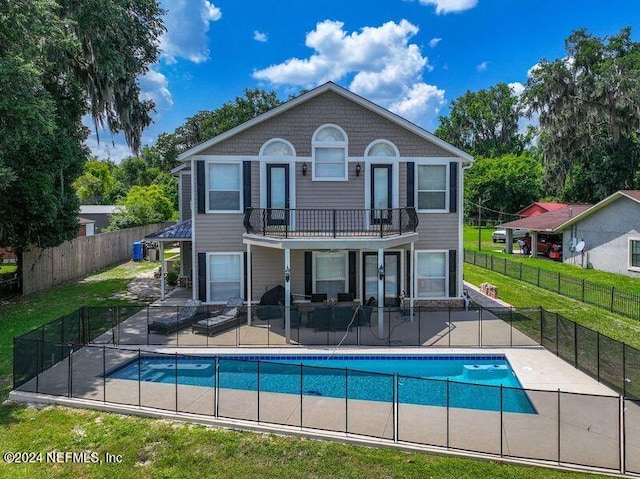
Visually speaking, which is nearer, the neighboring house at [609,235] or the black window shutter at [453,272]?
the black window shutter at [453,272]

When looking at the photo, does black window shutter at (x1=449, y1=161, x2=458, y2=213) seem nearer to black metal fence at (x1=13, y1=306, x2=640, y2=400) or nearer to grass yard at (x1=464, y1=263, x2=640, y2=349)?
black metal fence at (x1=13, y1=306, x2=640, y2=400)

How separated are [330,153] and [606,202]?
57.0 ft

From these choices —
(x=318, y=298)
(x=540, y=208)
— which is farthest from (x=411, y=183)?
(x=540, y=208)

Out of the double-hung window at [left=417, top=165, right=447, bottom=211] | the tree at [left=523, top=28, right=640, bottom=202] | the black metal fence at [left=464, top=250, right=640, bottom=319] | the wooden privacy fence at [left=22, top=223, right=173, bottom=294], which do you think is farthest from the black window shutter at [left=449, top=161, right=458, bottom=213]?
the tree at [left=523, top=28, right=640, bottom=202]

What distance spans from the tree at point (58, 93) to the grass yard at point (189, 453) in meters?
7.50

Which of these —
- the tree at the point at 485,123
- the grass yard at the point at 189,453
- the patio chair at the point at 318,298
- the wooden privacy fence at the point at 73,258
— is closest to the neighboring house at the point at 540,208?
the tree at the point at 485,123

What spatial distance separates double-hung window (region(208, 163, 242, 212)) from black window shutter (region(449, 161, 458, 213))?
24.5 feet

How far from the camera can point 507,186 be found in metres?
51.1

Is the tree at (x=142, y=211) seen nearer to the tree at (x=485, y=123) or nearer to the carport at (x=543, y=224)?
the carport at (x=543, y=224)

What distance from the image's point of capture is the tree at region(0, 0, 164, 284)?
11336 millimetres

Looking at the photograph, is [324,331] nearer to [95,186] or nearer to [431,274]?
[431,274]

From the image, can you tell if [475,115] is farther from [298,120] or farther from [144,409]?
[144,409]

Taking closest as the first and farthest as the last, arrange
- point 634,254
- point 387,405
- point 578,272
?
point 387,405
point 634,254
point 578,272

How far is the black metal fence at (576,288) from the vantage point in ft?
48.8
